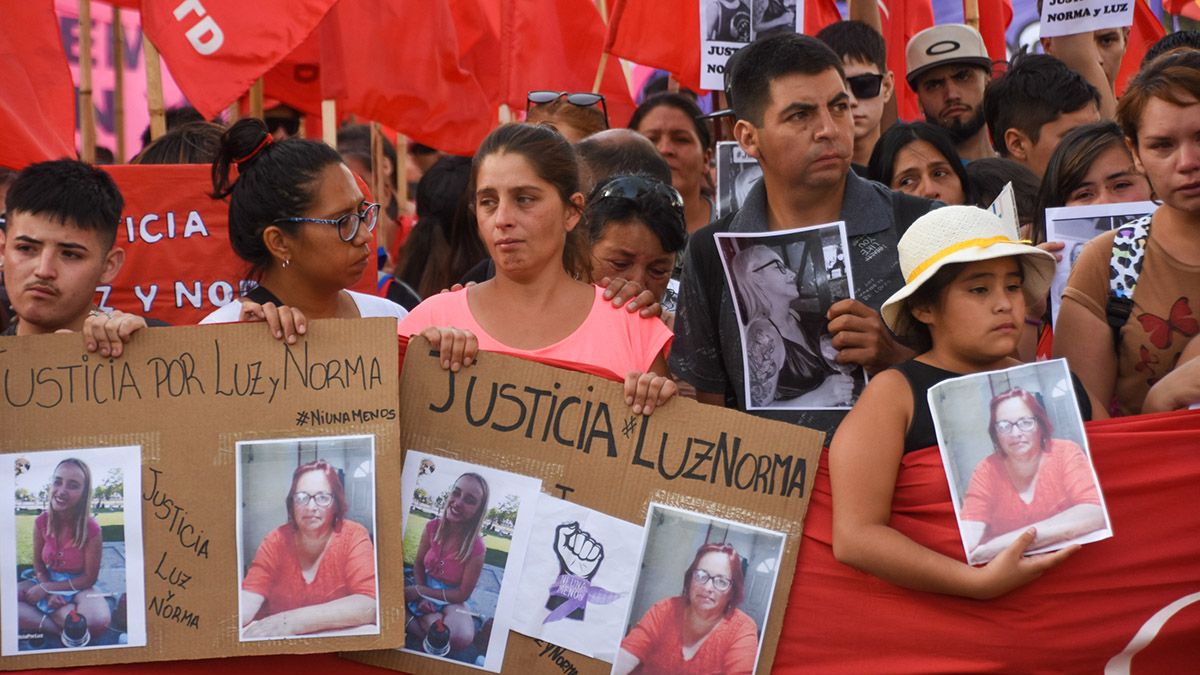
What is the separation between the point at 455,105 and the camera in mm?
7309

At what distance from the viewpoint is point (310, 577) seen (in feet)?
9.81

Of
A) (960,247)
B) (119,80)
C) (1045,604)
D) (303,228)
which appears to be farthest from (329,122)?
(1045,604)

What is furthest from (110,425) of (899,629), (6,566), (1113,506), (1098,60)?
(1098,60)

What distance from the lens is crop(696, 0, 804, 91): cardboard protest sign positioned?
5.85 m

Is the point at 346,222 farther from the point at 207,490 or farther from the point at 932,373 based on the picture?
the point at 932,373

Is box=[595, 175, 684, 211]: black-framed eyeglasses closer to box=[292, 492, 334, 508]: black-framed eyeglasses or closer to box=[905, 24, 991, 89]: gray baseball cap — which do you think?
box=[292, 492, 334, 508]: black-framed eyeglasses

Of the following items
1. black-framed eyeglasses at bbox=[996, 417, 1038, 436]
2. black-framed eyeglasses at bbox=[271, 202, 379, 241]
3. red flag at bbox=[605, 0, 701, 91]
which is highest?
red flag at bbox=[605, 0, 701, 91]

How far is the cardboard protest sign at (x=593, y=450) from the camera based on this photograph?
3.10 m

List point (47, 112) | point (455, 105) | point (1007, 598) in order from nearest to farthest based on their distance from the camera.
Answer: point (1007, 598), point (47, 112), point (455, 105)

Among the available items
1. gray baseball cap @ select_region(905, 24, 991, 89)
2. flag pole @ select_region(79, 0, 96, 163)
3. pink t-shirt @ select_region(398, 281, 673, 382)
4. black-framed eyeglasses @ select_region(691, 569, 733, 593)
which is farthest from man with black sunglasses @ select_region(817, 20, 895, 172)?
flag pole @ select_region(79, 0, 96, 163)

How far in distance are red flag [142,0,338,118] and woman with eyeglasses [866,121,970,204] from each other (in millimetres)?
2513

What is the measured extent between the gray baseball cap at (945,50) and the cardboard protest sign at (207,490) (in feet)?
12.4

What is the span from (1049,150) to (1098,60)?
3.34 ft

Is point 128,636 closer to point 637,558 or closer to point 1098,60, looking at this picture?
point 637,558
